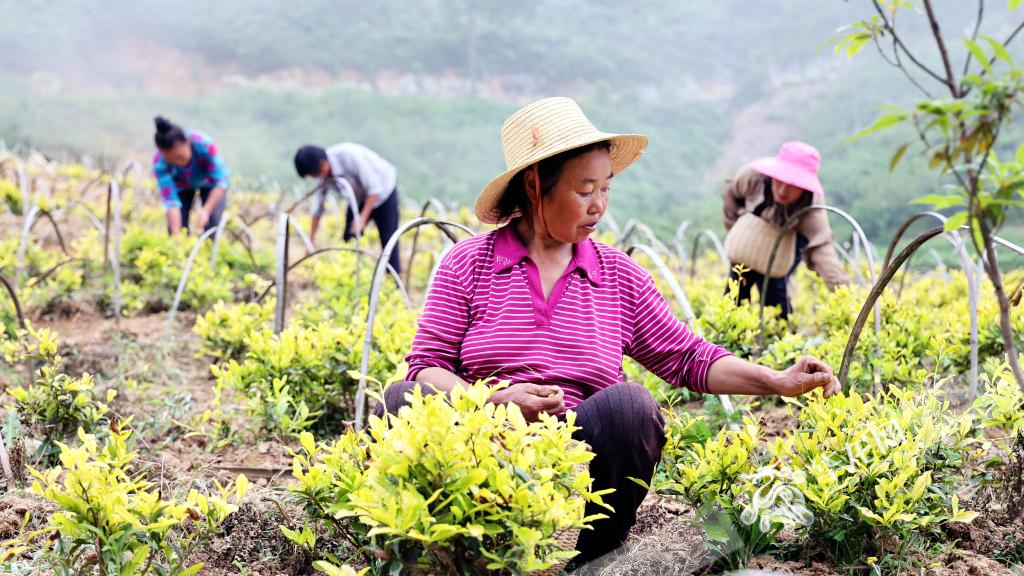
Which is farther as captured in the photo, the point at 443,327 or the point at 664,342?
the point at 664,342

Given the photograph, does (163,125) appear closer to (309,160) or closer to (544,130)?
(309,160)

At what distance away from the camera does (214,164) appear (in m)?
A: 5.91

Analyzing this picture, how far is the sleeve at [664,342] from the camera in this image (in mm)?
2146

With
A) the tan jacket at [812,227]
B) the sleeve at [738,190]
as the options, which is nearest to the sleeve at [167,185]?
the sleeve at [738,190]

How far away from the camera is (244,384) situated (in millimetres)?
2982

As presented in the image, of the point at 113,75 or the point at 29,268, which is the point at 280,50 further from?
the point at 29,268

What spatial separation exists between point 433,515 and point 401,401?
50cm

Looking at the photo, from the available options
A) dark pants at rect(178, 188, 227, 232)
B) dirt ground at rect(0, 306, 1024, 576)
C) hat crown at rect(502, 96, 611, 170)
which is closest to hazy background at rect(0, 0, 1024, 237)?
dark pants at rect(178, 188, 227, 232)

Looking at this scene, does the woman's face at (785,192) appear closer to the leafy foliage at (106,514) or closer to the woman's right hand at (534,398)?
the woman's right hand at (534,398)

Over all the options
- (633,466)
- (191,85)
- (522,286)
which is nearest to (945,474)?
(633,466)

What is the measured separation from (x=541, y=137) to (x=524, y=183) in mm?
152

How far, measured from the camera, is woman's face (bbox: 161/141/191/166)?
220 inches

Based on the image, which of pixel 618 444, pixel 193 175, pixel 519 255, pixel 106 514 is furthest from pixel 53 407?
pixel 193 175

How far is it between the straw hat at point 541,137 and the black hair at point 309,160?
354 cm
